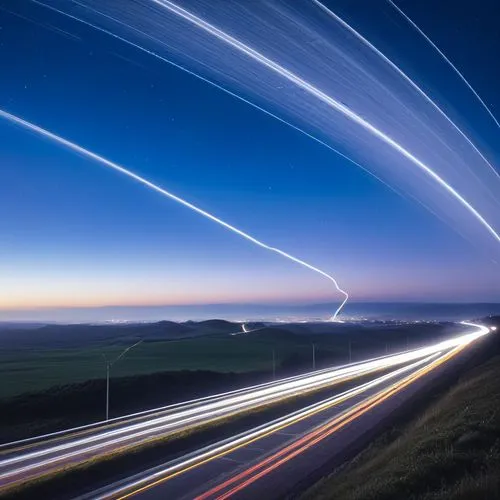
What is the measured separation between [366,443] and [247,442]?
5.56m

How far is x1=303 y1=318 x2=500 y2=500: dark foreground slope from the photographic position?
10250 millimetres

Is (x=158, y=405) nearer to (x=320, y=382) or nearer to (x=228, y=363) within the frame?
(x=320, y=382)

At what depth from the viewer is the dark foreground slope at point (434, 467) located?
33.6 feet

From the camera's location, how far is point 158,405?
3741 centimetres

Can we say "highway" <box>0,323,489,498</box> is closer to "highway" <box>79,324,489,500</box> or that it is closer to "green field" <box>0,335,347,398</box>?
"highway" <box>79,324,489,500</box>

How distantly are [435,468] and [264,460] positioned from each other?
8277 millimetres

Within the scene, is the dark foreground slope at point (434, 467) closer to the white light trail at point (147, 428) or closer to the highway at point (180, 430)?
the highway at point (180, 430)

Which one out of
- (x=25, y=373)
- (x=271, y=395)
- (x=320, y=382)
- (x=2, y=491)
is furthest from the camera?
(x=25, y=373)

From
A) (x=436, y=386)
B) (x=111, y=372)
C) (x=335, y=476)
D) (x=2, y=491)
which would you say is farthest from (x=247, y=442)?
(x=111, y=372)

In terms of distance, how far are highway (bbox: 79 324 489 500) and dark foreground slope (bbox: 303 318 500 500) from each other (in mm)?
1782

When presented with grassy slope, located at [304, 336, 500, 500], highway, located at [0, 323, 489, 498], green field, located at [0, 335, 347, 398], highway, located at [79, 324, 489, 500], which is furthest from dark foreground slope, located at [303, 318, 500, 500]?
green field, located at [0, 335, 347, 398]

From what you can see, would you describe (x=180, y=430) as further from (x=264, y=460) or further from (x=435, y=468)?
(x=435, y=468)

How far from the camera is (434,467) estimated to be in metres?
12.4

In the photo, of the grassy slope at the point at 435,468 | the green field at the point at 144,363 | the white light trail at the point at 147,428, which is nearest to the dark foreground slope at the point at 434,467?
the grassy slope at the point at 435,468
